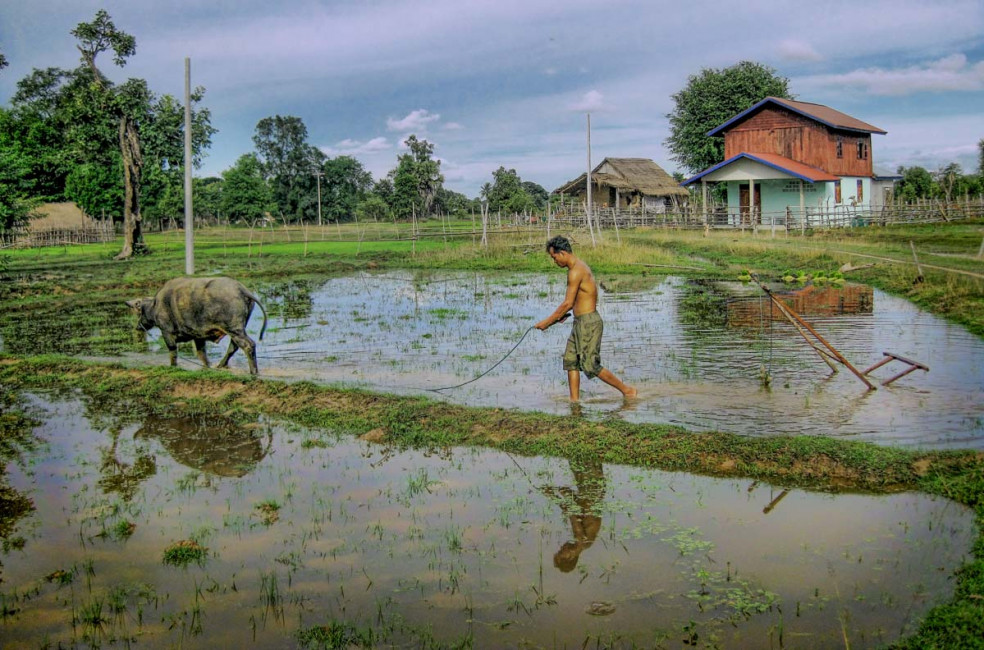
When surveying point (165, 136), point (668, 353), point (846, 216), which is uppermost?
point (165, 136)

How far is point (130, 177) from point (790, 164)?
2846 centimetres

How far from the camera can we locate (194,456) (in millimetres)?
7363

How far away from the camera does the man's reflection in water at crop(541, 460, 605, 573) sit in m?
5.03

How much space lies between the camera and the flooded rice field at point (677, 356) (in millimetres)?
7883

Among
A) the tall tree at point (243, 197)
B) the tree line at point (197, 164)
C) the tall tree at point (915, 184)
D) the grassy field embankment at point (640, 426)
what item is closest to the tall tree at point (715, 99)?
the tree line at point (197, 164)

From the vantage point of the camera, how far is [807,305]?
17.1m

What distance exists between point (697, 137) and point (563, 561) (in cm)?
4563

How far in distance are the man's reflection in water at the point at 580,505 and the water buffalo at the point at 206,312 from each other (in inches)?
220

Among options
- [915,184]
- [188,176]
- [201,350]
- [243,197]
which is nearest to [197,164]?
[188,176]

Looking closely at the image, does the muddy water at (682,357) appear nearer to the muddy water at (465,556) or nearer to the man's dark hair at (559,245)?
the man's dark hair at (559,245)

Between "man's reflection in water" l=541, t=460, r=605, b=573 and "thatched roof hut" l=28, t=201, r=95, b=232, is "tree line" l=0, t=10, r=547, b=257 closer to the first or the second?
"thatched roof hut" l=28, t=201, r=95, b=232

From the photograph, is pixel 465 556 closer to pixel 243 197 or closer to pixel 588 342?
pixel 588 342

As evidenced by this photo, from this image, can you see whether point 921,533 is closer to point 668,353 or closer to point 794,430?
point 794,430

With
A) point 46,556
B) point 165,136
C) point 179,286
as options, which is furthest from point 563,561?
point 165,136
